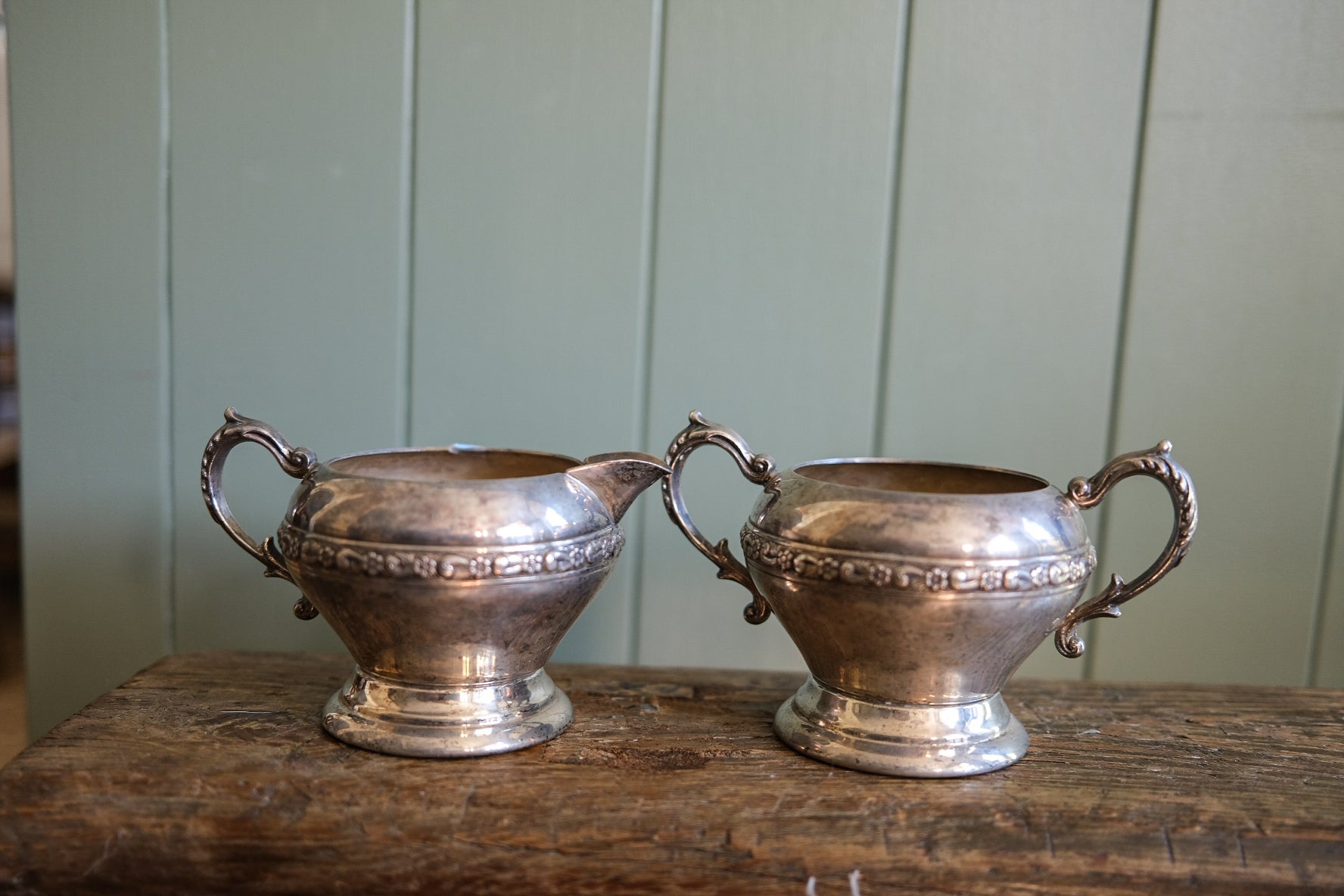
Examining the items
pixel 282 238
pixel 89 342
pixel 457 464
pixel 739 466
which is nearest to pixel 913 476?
pixel 739 466

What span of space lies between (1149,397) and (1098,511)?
0.41 ft

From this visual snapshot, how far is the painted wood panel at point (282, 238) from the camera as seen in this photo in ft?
3.26

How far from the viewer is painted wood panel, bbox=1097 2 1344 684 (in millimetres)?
988

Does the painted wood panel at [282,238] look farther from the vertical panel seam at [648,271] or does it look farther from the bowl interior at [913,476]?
the bowl interior at [913,476]

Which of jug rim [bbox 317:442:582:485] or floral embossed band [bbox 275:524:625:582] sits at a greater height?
jug rim [bbox 317:442:582:485]

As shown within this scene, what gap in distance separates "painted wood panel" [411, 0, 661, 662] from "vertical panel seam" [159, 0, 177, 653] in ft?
0.79

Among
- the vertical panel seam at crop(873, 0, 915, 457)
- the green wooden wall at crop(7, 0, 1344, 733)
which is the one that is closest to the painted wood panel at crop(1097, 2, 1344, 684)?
the green wooden wall at crop(7, 0, 1344, 733)

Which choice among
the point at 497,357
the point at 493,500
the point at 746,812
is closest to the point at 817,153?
the point at 497,357

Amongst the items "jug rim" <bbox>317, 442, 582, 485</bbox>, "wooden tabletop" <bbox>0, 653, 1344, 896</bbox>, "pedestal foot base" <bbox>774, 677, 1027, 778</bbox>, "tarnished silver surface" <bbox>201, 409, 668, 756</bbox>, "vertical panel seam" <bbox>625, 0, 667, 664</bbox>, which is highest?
"vertical panel seam" <bbox>625, 0, 667, 664</bbox>

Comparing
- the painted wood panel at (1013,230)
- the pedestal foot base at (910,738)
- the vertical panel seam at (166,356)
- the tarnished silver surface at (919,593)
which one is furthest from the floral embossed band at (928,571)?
the vertical panel seam at (166,356)

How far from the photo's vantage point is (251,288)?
1.02 m

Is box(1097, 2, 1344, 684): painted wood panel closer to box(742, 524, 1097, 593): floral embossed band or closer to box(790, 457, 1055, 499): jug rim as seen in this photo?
box(790, 457, 1055, 499): jug rim

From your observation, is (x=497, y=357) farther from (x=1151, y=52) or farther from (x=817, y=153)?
(x=1151, y=52)

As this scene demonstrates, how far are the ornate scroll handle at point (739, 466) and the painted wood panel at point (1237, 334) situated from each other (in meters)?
0.45
